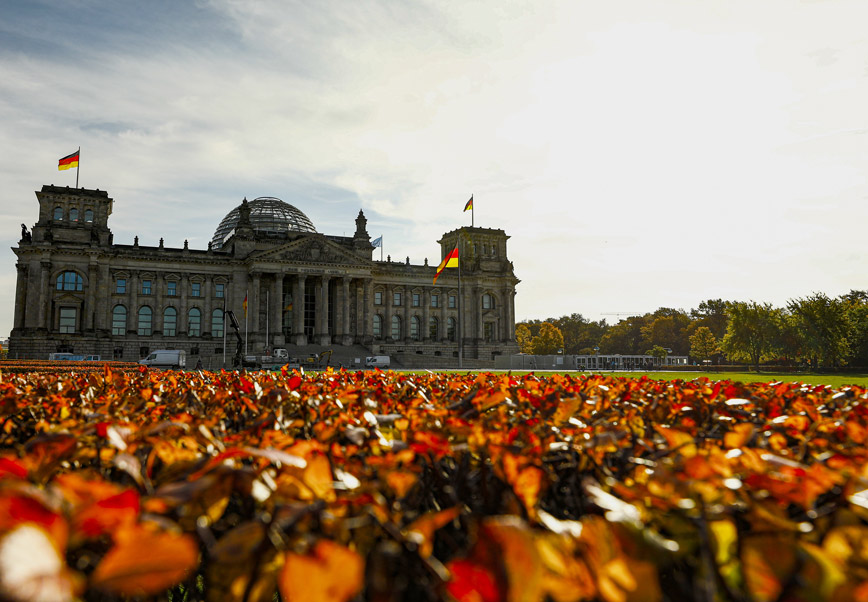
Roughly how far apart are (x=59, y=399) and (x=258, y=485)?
367 cm

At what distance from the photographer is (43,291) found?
63625mm

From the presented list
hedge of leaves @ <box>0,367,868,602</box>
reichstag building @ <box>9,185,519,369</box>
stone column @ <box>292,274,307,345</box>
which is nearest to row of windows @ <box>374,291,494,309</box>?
reichstag building @ <box>9,185,519,369</box>

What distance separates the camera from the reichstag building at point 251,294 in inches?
2571

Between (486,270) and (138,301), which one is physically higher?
(486,270)

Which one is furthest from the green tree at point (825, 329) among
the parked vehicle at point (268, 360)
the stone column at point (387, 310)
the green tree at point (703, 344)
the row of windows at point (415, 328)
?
the parked vehicle at point (268, 360)

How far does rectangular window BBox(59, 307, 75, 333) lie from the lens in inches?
2584

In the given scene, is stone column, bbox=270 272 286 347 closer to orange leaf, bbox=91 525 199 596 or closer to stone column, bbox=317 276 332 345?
stone column, bbox=317 276 332 345

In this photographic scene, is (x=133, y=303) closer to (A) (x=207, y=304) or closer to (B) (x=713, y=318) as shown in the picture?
(A) (x=207, y=304)

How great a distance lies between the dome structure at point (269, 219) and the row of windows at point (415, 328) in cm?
1763

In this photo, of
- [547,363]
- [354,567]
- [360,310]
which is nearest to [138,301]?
[360,310]

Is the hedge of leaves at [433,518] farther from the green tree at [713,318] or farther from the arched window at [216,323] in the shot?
the green tree at [713,318]

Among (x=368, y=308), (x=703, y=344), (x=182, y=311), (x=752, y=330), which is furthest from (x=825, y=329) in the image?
(x=182, y=311)

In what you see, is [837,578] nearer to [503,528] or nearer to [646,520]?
[646,520]

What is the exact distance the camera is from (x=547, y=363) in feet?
261
